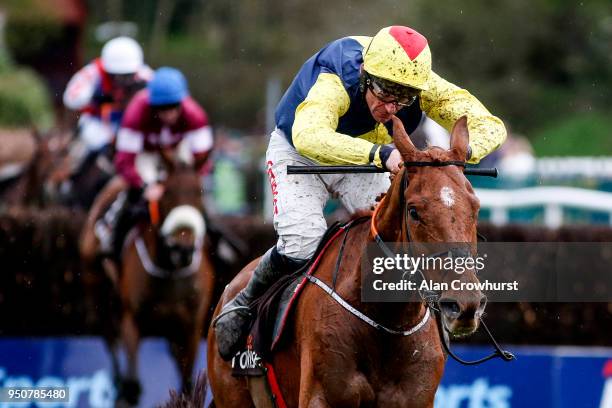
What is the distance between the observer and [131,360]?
386 inches

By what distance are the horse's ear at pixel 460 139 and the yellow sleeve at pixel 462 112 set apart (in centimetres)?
20

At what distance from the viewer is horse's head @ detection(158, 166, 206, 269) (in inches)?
383

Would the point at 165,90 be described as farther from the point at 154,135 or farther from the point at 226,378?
the point at 226,378

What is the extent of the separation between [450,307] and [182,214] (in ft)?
17.8

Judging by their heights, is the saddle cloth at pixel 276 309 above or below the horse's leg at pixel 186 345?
above

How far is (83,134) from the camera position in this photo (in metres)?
12.4

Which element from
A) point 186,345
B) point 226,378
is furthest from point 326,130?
point 186,345

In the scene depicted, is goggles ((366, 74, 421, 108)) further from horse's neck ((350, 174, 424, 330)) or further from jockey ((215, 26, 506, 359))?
horse's neck ((350, 174, 424, 330))

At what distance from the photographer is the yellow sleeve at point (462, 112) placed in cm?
526

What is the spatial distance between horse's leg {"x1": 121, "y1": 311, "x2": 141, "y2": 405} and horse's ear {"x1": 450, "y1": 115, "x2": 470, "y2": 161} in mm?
5403

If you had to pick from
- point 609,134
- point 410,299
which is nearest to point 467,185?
point 410,299

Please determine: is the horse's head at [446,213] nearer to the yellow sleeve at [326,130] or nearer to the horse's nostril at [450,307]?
the horse's nostril at [450,307]

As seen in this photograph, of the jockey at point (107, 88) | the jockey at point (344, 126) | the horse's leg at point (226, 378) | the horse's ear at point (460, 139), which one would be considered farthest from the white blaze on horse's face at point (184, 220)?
the horse's ear at point (460, 139)

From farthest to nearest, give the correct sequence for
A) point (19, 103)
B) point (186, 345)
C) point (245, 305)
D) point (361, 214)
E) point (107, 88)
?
point (19, 103) < point (107, 88) < point (186, 345) < point (245, 305) < point (361, 214)
